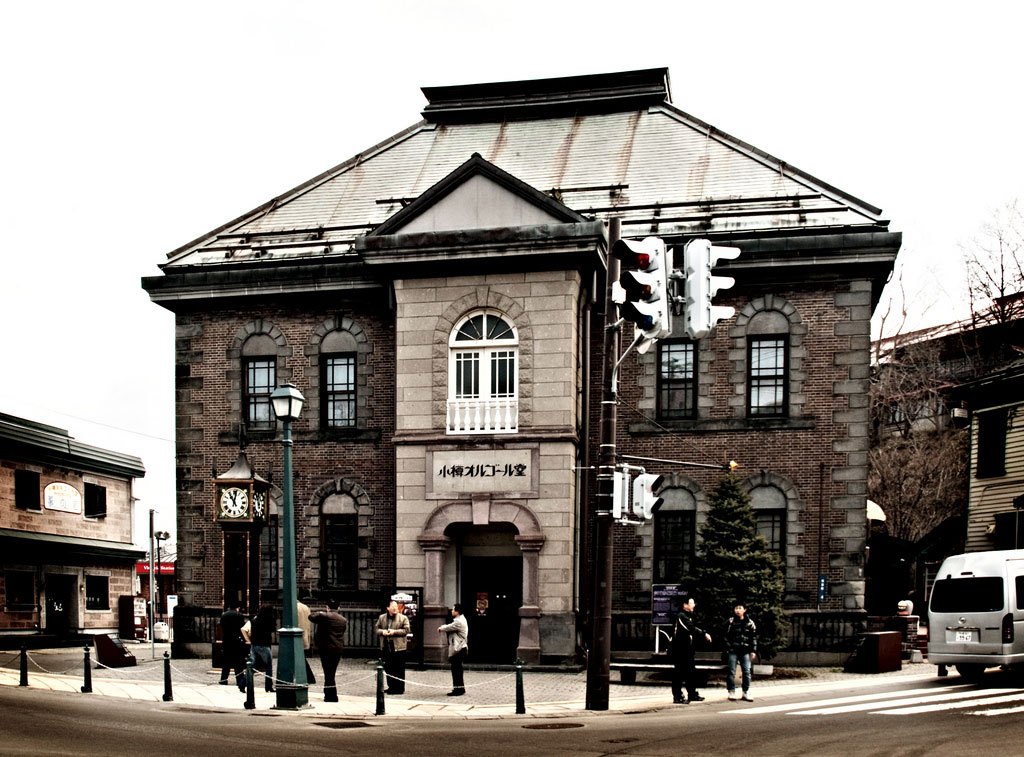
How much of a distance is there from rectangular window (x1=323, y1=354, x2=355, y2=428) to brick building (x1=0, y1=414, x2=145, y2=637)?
42.7 feet

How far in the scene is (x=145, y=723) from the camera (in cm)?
1611

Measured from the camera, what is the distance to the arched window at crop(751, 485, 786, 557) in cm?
2675

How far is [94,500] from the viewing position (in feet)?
141

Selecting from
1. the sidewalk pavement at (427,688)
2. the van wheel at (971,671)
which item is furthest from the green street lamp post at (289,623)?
the van wheel at (971,671)

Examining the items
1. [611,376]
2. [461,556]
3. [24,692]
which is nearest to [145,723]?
[24,692]

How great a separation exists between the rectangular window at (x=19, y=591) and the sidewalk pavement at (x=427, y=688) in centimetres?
1002

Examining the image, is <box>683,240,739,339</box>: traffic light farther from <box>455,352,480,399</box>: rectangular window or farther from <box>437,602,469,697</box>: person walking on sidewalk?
<box>455,352,480,399</box>: rectangular window

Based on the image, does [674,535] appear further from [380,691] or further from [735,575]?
[380,691]

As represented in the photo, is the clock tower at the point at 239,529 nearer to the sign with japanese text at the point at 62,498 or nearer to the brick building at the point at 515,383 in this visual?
the brick building at the point at 515,383

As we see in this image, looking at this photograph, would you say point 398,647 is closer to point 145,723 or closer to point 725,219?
point 145,723

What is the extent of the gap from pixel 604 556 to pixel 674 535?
9556 millimetres

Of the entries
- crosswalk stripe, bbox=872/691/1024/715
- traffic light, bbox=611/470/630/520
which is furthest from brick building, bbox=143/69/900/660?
crosswalk stripe, bbox=872/691/1024/715

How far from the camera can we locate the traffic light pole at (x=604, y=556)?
17875 millimetres

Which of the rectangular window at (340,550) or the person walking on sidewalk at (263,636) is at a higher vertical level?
the rectangular window at (340,550)
